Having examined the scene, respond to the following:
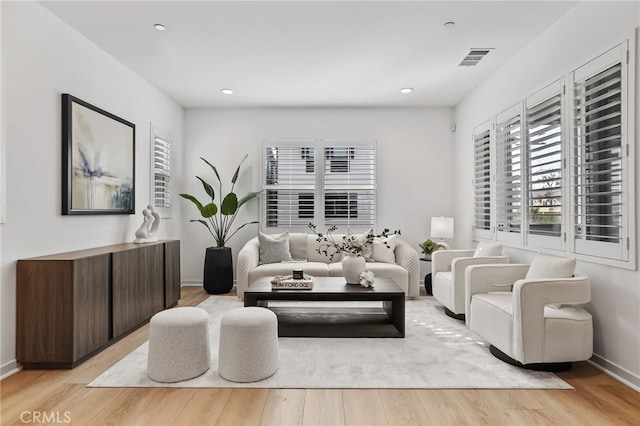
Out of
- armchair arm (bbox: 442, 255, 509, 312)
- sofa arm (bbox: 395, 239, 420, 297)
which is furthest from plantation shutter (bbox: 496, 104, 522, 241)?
sofa arm (bbox: 395, 239, 420, 297)

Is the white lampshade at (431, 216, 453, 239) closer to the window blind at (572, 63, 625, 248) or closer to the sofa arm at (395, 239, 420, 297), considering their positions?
the sofa arm at (395, 239, 420, 297)

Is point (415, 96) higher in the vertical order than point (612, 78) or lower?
higher

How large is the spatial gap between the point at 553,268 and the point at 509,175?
1.52 meters

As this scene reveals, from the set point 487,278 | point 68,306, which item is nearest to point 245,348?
point 68,306

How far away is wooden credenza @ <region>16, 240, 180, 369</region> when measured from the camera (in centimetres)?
277

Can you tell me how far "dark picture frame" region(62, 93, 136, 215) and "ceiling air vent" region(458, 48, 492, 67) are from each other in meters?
3.67

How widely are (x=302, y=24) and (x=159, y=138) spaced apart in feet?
9.08

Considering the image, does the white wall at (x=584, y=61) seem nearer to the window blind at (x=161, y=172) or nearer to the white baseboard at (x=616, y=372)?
the white baseboard at (x=616, y=372)

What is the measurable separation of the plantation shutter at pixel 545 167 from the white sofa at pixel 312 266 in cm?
156

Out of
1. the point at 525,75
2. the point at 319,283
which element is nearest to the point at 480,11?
the point at 525,75

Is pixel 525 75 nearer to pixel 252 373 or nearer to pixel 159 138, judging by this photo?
pixel 252 373

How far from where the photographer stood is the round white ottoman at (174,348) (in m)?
2.57

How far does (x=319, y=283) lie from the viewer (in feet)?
12.8

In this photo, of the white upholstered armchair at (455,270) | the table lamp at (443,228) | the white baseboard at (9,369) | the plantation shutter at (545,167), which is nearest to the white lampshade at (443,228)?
the table lamp at (443,228)
